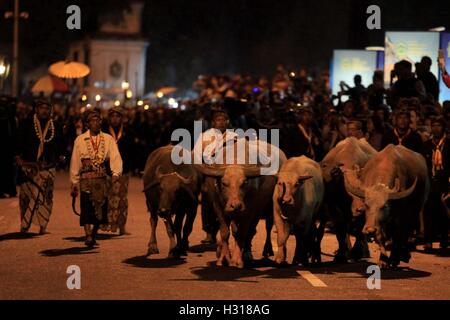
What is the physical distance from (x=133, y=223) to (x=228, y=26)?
208 ft

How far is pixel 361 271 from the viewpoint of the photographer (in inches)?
574

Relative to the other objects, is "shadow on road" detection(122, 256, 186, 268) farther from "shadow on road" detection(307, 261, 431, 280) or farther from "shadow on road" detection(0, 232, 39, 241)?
"shadow on road" detection(0, 232, 39, 241)

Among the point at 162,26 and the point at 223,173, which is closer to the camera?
the point at 223,173

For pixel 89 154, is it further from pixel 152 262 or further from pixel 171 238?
pixel 152 262

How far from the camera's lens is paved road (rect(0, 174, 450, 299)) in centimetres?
1235

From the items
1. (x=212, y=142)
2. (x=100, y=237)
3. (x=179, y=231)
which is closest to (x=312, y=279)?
(x=179, y=231)

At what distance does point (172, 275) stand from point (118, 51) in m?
84.1

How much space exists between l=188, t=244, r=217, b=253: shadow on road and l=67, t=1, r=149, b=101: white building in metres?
77.0

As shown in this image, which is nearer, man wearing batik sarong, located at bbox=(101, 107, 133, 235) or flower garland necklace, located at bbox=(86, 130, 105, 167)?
flower garland necklace, located at bbox=(86, 130, 105, 167)

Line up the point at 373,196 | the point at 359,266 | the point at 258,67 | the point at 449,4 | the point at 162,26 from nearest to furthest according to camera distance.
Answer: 1. the point at 373,196
2. the point at 359,266
3. the point at 449,4
4. the point at 258,67
5. the point at 162,26

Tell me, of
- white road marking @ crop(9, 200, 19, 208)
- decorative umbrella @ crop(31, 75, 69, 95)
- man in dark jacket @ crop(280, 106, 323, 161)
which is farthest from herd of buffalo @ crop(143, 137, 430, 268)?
decorative umbrella @ crop(31, 75, 69, 95)

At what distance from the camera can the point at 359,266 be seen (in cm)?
1519

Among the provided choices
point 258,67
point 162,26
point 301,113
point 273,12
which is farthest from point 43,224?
point 162,26

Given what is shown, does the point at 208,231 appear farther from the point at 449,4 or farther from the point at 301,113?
the point at 449,4
